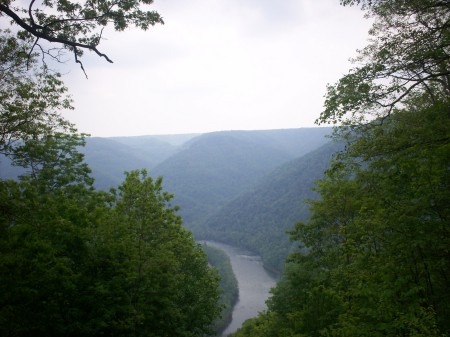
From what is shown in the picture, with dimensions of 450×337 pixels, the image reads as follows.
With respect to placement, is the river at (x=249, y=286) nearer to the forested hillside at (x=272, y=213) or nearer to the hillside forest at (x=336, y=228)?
the forested hillside at (x=272, y=213)

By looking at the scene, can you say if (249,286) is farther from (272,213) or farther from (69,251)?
(69,251)

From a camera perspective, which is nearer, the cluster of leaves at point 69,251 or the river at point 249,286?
the cluster of leaves at point 69,251

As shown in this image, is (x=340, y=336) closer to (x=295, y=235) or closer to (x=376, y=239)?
(x=376, y=239)

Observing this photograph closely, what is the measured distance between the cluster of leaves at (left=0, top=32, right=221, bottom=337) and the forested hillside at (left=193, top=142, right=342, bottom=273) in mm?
108910

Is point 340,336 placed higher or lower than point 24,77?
lower

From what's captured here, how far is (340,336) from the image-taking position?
8.46m

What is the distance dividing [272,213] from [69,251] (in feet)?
529

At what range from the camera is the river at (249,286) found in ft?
234

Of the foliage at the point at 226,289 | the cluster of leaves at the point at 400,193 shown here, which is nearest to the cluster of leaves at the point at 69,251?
the cluster of leaves at the point at 400,193

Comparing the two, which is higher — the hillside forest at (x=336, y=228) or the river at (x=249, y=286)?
the hillside forest at (x=336, y=228)

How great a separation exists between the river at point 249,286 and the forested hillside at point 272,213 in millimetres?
9349

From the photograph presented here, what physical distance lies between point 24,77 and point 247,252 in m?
133

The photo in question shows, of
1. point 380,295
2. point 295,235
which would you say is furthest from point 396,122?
point 295,235

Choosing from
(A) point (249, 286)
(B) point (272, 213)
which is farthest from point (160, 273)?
(B) point (272, 213)
